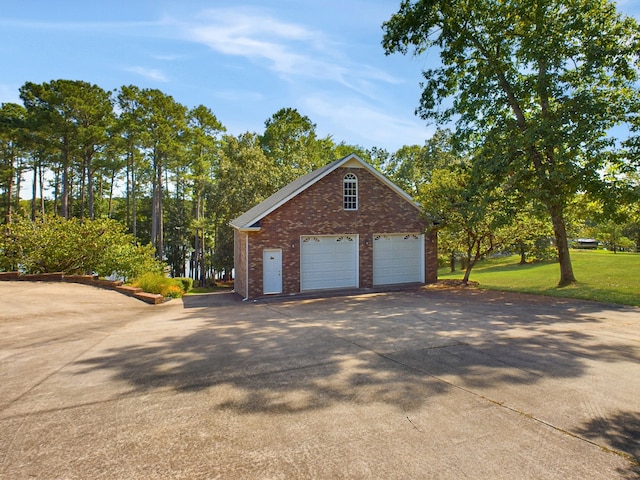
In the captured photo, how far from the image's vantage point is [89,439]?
140 inches

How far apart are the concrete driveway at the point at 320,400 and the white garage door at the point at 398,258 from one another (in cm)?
872

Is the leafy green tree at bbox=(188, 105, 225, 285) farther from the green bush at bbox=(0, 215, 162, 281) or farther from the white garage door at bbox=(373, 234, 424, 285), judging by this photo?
the white garage door at bbox=(373, 234, 424, 285)

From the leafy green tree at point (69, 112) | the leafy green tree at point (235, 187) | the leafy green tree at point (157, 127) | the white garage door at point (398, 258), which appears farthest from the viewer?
the leafy green tree at point (157, 127)

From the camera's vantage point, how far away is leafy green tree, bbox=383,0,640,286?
13.6 meters

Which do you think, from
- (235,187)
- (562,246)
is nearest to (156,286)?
(235,187)

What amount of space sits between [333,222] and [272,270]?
11.0 feet

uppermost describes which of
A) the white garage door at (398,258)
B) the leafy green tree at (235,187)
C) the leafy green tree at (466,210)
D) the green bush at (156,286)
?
the leafy green tree at (235,187)

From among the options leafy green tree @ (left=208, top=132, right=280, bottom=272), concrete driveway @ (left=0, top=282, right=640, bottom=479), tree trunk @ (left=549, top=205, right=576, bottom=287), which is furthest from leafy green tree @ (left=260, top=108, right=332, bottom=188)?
concrete driveway @ (left=0, top=282, right=640, bottom=479)

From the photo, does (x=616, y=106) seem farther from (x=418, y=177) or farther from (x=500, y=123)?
(x=418, y=177)

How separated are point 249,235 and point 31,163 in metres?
38.0

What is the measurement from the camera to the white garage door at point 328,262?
53.1ft

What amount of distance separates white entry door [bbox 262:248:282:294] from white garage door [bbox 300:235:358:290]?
969 millimetres

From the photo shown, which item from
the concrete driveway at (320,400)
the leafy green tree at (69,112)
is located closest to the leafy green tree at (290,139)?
the leafy green tree at (69,112)

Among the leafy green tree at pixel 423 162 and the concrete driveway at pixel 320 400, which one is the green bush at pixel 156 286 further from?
the leafy green tree at pixel 423 162
